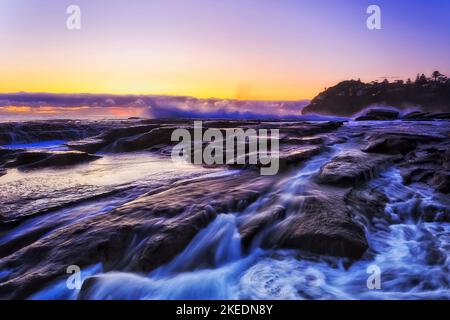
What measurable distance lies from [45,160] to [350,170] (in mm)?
8399

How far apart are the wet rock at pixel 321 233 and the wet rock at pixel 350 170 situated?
5.11 feet

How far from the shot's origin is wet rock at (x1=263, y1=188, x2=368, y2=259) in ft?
12.9

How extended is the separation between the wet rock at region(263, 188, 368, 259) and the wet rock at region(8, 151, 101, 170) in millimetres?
7712

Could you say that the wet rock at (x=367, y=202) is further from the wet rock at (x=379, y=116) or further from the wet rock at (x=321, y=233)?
the wet rock at (x=379, y=116)

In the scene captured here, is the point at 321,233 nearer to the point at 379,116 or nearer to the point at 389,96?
the point at 379,116

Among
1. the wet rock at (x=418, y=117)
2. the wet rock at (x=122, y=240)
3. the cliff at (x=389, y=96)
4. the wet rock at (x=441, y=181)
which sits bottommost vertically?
A: the wet rock at (x=122, y=240)

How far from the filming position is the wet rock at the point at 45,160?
9859 millimetres

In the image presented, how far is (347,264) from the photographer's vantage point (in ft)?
12.4

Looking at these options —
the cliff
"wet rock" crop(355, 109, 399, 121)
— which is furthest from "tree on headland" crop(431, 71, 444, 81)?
"wet rock" crop(355, 109, 399, 121)

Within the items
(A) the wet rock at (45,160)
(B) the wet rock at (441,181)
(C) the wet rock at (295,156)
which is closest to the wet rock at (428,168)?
(B) the wet rock at (441,181)

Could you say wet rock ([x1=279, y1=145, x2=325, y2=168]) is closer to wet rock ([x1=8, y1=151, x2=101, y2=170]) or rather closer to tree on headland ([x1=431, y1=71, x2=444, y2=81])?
wet rock ([x1=8, y1=151, x2=101, y2=170])

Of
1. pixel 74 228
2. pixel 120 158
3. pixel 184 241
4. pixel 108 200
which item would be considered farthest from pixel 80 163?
pixel 184 241
